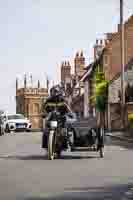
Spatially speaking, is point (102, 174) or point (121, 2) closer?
point (102, 174)

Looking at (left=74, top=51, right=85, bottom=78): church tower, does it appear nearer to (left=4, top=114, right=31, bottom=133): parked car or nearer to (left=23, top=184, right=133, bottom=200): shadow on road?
(left=4, top=114, right=31, bottom=133): parked car

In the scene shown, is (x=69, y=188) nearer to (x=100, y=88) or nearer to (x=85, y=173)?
(x=85, y=173)

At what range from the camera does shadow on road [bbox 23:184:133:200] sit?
9.98 metres

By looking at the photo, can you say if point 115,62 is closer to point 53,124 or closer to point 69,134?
point 69,134

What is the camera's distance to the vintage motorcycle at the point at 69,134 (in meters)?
17.3

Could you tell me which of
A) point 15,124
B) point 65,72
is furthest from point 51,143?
point 65,72

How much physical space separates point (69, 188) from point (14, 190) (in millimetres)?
959

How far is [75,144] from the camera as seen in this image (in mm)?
17797

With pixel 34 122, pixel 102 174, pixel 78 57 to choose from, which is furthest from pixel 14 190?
pixel 34 122

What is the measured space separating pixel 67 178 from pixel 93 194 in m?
2.33

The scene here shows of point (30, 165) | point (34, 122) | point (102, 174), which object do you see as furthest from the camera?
point (34, 122)

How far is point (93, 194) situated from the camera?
10430 mm

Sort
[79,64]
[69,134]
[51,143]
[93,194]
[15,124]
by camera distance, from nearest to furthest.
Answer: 1. [93,194]
2. [51,143]
3. [69,134]
4. [15,124]
5. [79,64]

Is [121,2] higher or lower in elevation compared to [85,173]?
higher
